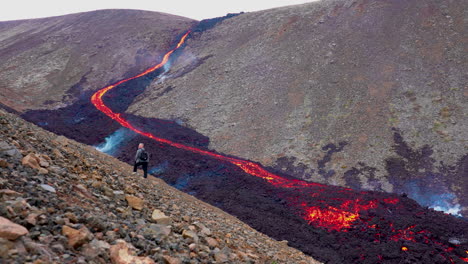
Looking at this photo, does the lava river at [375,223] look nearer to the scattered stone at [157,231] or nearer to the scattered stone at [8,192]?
the scattered stone at [157,231]

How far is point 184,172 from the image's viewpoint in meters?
29.3

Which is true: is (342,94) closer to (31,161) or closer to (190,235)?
(190,235)

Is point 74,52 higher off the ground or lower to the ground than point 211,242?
higher

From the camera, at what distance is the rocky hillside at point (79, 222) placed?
4453 mm

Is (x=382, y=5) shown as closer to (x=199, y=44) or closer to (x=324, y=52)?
(x=324, y=52)

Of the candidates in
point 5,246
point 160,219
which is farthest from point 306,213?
point 5,246

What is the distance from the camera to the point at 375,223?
2062 centimetres

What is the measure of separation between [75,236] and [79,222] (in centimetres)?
64

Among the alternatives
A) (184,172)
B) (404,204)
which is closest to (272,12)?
(184,172)

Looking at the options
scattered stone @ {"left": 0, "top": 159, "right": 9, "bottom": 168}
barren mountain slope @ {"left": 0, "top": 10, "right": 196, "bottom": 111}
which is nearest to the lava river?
scattered stone @ {"left": 0, "top": 159, "right": 9, "bottom": 168}

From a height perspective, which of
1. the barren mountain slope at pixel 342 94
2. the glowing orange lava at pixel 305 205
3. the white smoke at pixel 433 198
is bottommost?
the white smoke at pixel 433 198

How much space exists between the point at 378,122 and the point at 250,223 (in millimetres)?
22460

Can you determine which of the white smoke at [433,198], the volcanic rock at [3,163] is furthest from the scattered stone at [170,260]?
the white smoke at [433,198]

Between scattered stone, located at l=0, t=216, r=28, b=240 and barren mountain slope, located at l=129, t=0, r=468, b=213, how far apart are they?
93.9 ft
